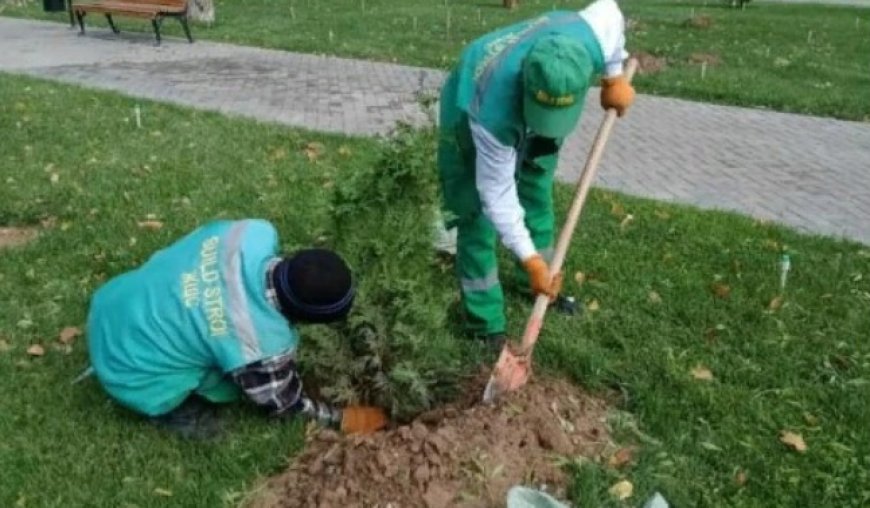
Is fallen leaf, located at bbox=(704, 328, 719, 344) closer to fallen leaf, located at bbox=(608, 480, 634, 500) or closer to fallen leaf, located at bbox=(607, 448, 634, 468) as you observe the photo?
fallen leaf, located at bbox=(607, 448, 634, 468)

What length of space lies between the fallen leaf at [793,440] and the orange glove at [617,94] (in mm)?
1264

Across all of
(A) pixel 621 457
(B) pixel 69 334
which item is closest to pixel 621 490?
(A) pixel 621 457

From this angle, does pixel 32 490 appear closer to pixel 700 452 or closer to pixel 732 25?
pixel 700 452

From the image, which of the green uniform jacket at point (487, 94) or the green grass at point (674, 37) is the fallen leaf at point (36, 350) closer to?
the green uniform jacket at point (487, 94)

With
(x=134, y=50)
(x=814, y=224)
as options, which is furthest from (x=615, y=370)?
(x=134, y=50)

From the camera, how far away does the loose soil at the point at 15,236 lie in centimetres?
512

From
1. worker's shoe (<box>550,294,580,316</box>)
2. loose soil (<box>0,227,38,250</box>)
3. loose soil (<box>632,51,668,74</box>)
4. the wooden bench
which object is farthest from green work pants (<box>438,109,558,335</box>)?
the wooden bench

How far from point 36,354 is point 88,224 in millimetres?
1489

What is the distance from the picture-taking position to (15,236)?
5.28m

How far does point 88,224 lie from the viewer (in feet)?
17.4

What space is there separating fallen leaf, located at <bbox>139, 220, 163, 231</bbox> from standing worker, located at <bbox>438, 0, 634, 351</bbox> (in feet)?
6.54

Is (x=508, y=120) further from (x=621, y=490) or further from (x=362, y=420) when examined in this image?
(x=621, y=490)

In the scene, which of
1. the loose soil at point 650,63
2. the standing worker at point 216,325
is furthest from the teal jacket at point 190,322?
the loose soil at point 650,63

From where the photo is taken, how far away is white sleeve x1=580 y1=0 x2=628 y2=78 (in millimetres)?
3631
